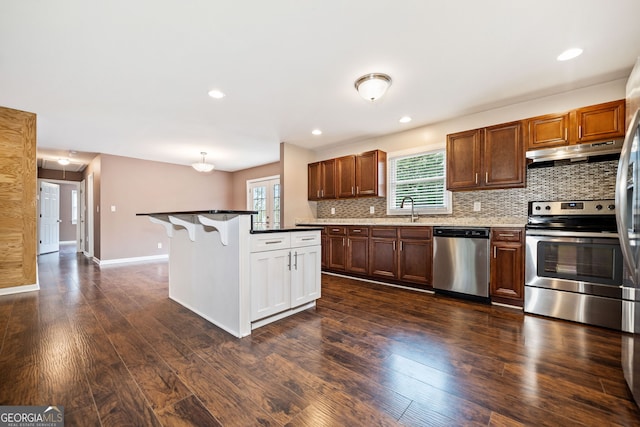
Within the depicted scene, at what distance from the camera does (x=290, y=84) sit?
2754 mm

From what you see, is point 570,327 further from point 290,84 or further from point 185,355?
point 290,84

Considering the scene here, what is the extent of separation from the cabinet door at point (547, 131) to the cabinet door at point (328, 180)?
109 inches

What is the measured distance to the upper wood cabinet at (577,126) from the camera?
2447 mm

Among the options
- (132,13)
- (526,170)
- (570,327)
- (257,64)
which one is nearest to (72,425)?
(132,13)

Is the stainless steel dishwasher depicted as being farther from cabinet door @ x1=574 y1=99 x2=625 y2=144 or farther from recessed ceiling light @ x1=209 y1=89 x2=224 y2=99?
recessed ceiling light @ x1=209 y1=89 x2=224 y2=99

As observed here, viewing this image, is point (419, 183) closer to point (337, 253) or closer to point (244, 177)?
point (337, 253)

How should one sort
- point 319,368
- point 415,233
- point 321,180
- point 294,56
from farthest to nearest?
point 321,180 < point 415,233 < point 294,56 < point 319,368

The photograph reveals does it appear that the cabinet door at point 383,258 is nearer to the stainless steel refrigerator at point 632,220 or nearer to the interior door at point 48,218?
the stainless steel refrigerator at point 632,220

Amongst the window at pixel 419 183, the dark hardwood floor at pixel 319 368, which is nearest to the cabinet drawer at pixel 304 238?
the dark hardwood floor at pixel 319 368

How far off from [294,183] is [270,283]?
9.22 ft

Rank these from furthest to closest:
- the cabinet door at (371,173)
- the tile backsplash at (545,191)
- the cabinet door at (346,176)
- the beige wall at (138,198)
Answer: the beige wall at (138,198)
the cabinet door at (346,176)
the cabinet door at (371,173)
the tile backsplash at (545,191)

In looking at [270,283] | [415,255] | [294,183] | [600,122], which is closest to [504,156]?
[600,122]

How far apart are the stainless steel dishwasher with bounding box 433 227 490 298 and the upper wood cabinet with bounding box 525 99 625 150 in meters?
1.12

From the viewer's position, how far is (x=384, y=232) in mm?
3809
